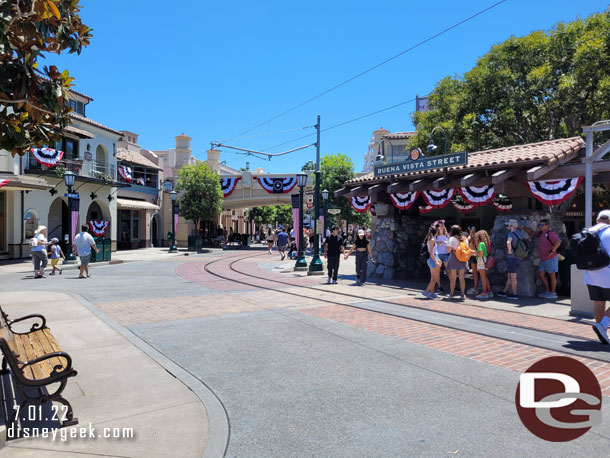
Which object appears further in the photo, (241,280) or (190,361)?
(241,280)

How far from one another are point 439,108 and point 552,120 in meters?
6.71

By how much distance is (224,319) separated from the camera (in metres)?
7.84

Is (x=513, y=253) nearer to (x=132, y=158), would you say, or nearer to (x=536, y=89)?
(x=536, y=89)

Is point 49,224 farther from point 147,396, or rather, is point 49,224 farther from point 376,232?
point 147,396

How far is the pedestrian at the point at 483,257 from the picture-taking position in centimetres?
1018

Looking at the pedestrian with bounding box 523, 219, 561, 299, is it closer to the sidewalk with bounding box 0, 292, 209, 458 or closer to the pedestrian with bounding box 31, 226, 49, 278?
the sidewalk with bounding box 0, 292, 209, 458

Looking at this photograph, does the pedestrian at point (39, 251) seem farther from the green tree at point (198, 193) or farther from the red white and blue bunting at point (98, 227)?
the green tree at point (198, 193)

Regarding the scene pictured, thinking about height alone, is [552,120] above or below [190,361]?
above

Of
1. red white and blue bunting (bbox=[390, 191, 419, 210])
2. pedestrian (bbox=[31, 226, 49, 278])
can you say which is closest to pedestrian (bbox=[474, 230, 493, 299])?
red white and blue bunting (bbox=[390, 191, 419, 210])

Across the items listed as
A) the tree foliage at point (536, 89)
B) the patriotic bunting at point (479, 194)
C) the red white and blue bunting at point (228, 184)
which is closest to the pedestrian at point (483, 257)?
the patriotic bunting at point (479, 194)

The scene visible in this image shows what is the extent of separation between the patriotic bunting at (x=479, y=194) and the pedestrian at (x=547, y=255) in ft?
4.21

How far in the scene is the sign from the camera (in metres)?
11.3

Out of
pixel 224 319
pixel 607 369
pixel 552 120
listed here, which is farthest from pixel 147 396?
pixel 552 120

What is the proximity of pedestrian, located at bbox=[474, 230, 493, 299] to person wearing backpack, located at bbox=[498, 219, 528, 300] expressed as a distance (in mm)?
473
